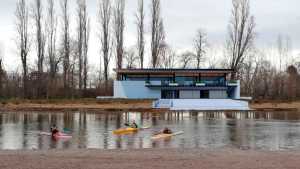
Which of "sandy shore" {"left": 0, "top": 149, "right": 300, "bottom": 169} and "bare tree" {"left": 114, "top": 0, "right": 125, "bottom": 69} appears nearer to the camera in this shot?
"sandy shore" {"left": 0, "top": 149, "right": 300, "bottom": 169}

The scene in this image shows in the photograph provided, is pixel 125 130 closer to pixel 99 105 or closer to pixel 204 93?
pixel 99 105

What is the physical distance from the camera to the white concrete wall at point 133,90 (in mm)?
67062

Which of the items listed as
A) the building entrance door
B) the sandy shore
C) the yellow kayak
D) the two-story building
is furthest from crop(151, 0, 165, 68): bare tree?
the sandy shore

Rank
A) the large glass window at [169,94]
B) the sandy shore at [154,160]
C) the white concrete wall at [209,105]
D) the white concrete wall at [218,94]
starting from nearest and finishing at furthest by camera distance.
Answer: the sandy shore at [154,160]
the white concrete wall at [209,105]
the white concrete wall at [218,94]
the large glass window at [169,94]

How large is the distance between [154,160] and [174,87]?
52.7 metres

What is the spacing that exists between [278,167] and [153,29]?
Result: 56.3m

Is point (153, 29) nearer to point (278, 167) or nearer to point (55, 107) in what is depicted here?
point (55, 107)

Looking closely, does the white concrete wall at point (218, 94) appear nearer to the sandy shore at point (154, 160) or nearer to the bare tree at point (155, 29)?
the bare tree at point (155, 29)

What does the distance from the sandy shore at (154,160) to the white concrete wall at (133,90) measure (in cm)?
4989

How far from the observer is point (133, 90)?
67312 mm

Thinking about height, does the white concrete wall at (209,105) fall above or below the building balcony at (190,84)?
below

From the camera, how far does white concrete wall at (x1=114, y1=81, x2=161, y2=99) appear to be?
220 feet

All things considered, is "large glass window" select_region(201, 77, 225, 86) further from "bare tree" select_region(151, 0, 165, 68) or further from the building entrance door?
"bare tree" select_region(151, 0, 165, 68)

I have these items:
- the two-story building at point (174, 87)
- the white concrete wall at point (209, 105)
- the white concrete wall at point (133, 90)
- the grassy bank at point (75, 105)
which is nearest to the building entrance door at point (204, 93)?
the two-story building at point (174, 87)
